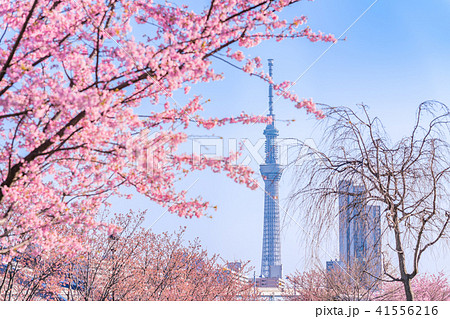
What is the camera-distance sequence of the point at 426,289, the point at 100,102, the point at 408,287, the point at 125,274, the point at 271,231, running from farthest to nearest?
the point at 271,231, the point at 426,289, the point at 125,274, the point at 408,287, the point at 100,102

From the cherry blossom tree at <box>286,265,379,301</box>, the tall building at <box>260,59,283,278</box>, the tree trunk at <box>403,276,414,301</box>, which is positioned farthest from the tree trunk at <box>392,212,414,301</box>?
the tall building at <box>260,59,283,278</box>

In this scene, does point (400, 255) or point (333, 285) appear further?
point (333, 285)

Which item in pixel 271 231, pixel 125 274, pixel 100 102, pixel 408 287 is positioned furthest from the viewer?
pixel 271 231

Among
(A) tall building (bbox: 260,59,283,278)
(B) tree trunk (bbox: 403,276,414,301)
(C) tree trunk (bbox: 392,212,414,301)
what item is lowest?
(B) tree trunk (bbox: 403,276,414,301)

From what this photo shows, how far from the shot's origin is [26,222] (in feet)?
13.8

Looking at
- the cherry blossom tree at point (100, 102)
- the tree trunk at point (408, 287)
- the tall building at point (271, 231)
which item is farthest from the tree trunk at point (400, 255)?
the tall building at point (271, 231)

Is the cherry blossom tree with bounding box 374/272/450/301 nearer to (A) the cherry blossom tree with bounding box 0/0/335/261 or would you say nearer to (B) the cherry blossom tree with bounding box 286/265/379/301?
(B) the cherry blossom tree with bounding box 286/265/379/301

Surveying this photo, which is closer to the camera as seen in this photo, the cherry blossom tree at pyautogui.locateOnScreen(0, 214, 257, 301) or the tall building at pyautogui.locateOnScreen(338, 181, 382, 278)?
the tall building at pyautogui.locateOnScreen(338, 181, 382, 278)

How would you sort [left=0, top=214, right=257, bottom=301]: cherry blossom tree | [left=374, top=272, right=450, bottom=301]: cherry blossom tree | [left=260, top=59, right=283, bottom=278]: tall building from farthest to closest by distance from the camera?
[left=260, top=59, right=283, bottom=278]: tall building, [left=374, top=272, right=450, bottom=301]: cherry blossom tree, [left=0, top=214, right=257, bottom=301]: cherry blossom tree

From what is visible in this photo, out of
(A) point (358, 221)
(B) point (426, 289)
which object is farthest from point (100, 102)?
(B) point (426, 289)

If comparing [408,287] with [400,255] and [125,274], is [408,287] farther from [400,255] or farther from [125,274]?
[125,274]

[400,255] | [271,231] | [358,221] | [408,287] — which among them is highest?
[271,231]

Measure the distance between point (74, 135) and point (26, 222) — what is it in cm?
113

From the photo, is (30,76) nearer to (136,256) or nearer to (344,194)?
(344,194)
